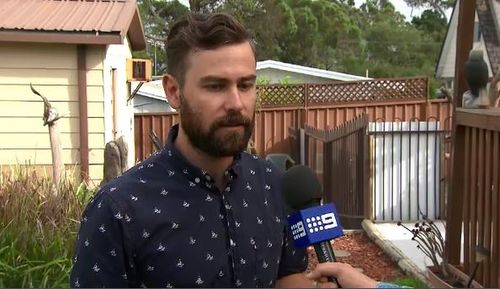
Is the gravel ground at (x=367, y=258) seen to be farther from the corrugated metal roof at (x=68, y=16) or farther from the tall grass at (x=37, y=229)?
the corrugated metal roof at (x=68, y=16)

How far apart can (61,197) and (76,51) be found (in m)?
3.40

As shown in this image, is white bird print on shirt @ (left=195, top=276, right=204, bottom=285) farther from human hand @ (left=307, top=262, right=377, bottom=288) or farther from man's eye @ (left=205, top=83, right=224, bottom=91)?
man's eye @ (left=205, top=83, right=224, bottom=91)

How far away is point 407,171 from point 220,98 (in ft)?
24.9

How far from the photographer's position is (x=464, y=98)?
5121 mm

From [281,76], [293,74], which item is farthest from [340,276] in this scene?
[281,76]

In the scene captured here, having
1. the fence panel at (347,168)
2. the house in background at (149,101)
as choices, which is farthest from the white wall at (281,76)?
the fence panel at (347,168)

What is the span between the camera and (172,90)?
182 cm

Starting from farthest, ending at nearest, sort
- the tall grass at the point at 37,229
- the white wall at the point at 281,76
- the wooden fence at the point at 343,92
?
the white wall at the point at 281,76 → the wooden fence at the point at 343,92 → the tall grass at the point at 37,229

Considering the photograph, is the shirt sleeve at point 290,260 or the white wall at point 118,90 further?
the white wall at point 118,90

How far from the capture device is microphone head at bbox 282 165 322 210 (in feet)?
6.00

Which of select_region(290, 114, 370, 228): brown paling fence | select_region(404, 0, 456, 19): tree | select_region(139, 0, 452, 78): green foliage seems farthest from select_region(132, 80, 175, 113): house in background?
select_region(404, 0, 456, 19): tree

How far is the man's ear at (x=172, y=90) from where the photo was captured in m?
1.79

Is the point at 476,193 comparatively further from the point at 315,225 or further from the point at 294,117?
the point at 294,117

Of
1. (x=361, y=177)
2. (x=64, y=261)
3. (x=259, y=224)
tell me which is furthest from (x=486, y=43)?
(x=259, y=224)
